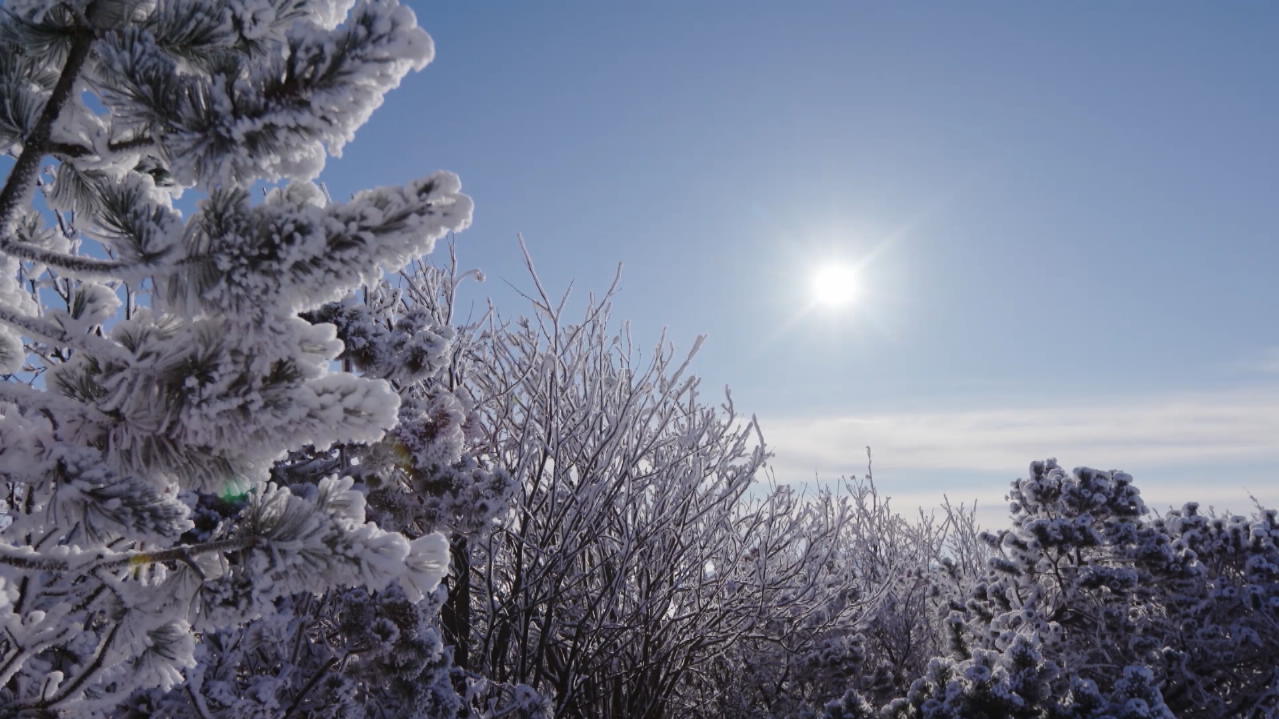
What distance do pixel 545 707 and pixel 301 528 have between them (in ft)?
11.1

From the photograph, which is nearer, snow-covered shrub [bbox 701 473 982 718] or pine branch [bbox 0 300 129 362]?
pine branch [bbox 0 300 129 362]

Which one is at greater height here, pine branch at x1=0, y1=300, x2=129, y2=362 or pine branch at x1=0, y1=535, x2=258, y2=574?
pine branch at x1=0, y1=300, x2=129, y2=362

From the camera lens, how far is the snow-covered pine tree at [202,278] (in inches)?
67.7

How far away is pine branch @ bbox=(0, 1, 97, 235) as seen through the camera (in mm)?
1862

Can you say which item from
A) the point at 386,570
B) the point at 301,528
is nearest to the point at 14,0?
the point at 301,528

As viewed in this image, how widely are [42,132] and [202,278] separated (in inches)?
25.5

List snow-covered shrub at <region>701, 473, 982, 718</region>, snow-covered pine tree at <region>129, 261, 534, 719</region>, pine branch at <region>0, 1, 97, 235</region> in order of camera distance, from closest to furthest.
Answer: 1. pine branch at <region>0, 1, 97, 235</region>
2. snow-covered pine tree at <region>129, 261, 534, 719</region>
3. snow-covered shrub at <region>701, 473, 982, 718</region>

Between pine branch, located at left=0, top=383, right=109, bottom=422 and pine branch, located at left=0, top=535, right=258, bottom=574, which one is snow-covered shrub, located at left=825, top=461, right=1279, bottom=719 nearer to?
pine branch, located at left=0, top=535, right=258, bottom=574

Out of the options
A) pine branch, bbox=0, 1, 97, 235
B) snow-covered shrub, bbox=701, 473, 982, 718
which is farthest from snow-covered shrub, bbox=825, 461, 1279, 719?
pine branch, bbox=0, 1, 97, 235

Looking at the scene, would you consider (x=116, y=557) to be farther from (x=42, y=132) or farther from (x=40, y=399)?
(x=42, y=132)

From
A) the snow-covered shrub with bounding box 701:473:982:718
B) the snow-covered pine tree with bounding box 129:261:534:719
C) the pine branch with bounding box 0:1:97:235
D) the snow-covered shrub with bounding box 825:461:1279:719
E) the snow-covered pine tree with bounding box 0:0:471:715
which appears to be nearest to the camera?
the snow-covered pine tree with bounding box 0:0:471:715

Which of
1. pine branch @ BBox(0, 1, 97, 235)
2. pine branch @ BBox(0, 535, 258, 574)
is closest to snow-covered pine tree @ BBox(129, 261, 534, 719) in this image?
pine branch @ BBox(0, 535, 258, 574)

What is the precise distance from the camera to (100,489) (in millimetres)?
1773

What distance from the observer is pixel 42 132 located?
6.19ft
